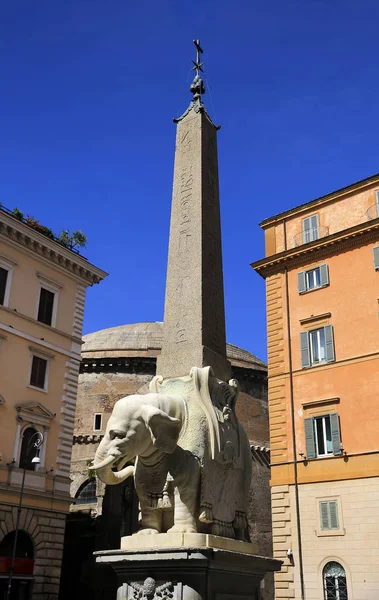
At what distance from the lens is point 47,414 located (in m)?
20.6

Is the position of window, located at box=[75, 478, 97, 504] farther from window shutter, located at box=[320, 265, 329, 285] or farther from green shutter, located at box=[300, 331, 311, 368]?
window shutter, located at box=[320, 265, 329, 285]

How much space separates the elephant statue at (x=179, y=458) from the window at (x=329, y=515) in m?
11.9

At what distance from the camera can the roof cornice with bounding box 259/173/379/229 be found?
19484 millimetres

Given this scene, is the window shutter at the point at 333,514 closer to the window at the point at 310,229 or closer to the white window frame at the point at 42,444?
the window at the point at 310,229

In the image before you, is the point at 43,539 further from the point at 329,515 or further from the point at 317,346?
the point at 317,346

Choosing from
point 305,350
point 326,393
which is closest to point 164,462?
point 326,393

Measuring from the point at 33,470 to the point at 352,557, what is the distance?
9649 mm

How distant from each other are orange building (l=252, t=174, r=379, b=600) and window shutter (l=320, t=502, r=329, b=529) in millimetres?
28

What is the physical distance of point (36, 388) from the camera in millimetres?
20531

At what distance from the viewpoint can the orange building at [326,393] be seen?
16.4 m

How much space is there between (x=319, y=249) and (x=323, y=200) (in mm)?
A: 1742

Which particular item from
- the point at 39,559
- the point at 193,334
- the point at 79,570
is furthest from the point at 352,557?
the point at 79,570

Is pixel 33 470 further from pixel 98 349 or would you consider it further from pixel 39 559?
pixel 98 349

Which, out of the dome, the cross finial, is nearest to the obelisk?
the cross finial
